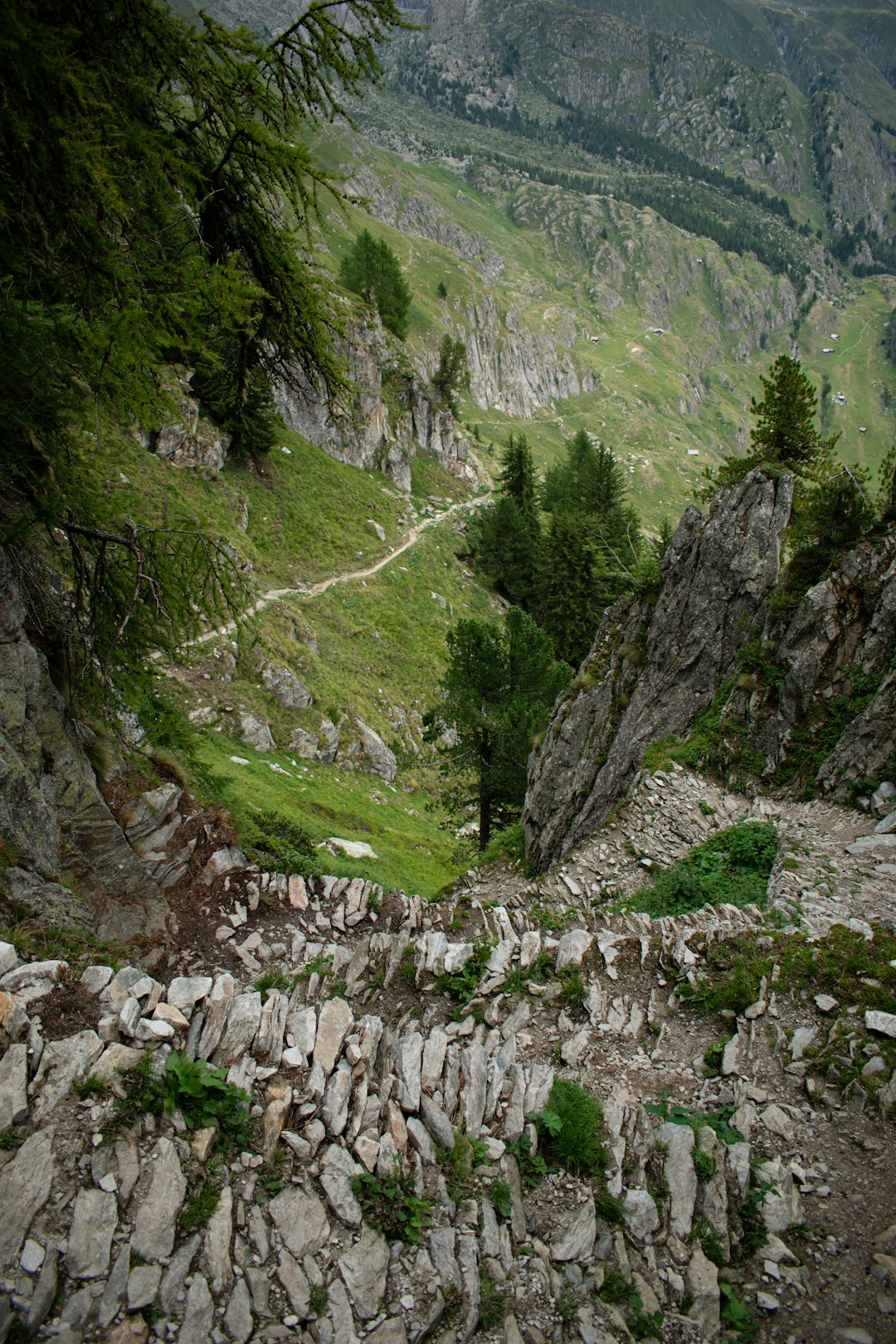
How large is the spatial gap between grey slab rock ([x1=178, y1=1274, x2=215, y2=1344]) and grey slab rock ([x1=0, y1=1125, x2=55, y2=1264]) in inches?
50.1

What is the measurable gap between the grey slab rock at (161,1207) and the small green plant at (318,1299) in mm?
1161

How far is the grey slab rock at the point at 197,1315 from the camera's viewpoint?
14.6 ft

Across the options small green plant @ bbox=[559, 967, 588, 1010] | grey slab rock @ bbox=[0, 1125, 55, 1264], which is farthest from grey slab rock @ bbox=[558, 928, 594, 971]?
grey slab rock @ bbox=[0, 1125, 55, 1264]

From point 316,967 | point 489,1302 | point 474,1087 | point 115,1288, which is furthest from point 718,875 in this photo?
point 115,1288

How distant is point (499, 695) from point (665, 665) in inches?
275

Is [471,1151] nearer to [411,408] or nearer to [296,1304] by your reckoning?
[296,1304]

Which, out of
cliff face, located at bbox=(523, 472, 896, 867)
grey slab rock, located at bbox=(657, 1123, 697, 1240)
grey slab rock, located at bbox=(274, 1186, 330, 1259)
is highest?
cliff face, located at bbox=(523, 472, 896, 867)

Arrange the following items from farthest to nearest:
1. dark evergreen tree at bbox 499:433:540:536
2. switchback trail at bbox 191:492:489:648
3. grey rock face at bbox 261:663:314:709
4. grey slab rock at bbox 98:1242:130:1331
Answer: dark evergreen tree at bbox 499:433:540:536 → grey rock face at bbox 261:663:314:709 → switchback trail at bbox 191:492:489:648 → grey slab rock at bbox 98:1242:130:1331

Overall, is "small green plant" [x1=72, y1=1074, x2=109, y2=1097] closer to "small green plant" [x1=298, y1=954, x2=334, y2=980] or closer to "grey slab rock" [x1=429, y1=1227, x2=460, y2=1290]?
"grey slab rock" [x1=429, y1=1227, x2=460, y2=1290]

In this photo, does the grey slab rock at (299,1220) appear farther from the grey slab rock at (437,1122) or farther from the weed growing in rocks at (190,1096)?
the grey slab rock at (437,1122)

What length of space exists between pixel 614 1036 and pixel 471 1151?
312 cm

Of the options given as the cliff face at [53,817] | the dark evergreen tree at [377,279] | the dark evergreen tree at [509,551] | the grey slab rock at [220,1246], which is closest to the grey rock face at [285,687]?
the cliff face at [53,817]

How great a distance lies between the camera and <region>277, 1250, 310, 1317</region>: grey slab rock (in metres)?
4.82

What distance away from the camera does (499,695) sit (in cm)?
2475
